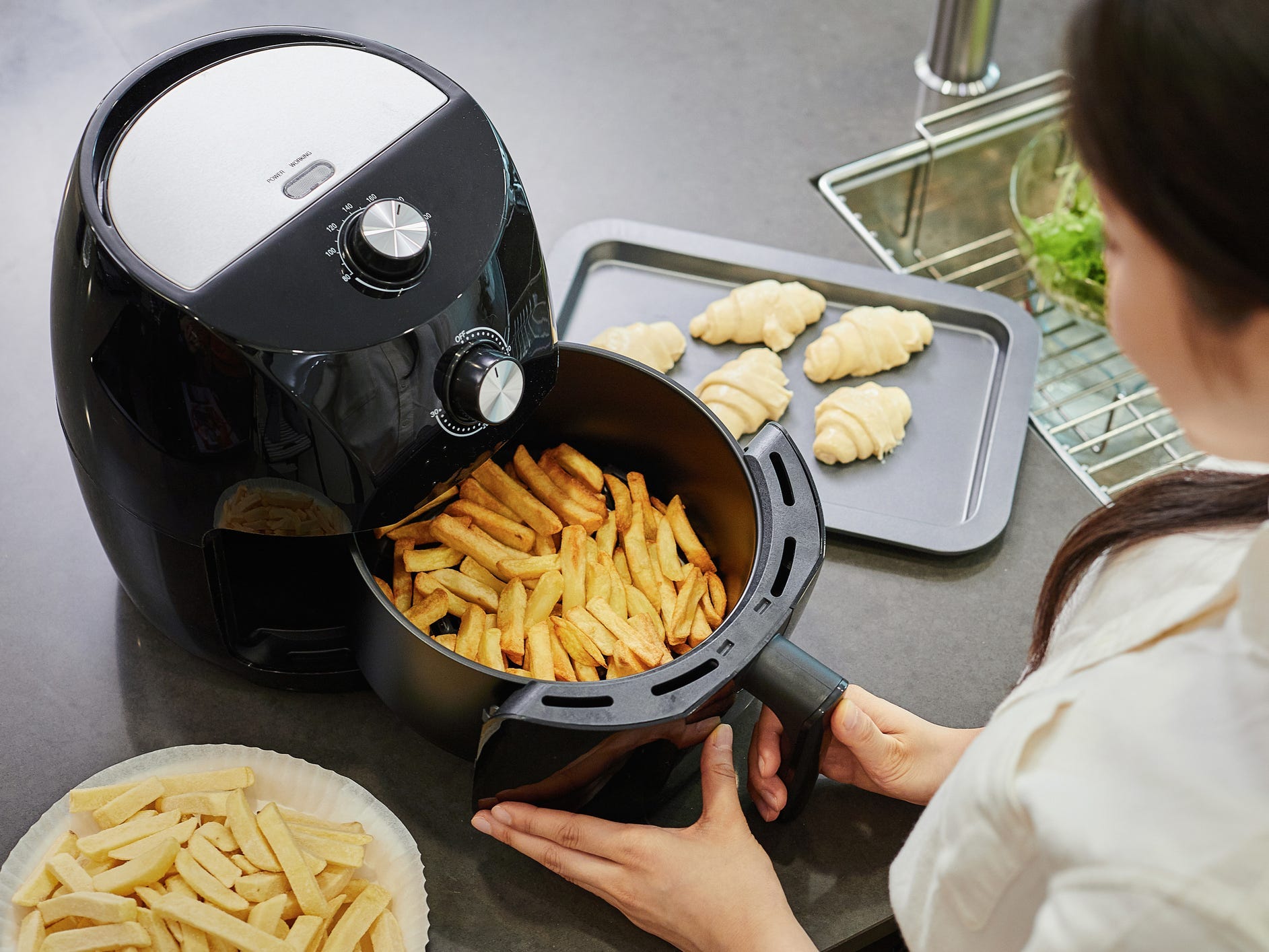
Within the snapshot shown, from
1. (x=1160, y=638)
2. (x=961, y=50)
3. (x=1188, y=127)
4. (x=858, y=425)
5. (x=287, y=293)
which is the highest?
(x=1188, y=127)

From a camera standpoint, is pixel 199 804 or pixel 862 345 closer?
pixel 199 804

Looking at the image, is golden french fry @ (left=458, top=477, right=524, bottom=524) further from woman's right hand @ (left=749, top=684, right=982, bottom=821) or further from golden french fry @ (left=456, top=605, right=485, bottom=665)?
woman's right hand @ (left=749, top=684, right=982, bottom=821)

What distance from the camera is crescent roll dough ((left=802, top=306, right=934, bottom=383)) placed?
1.57m

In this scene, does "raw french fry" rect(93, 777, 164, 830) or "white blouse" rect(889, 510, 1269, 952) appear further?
"raw french fry" rect(93, 777, 164, 830)

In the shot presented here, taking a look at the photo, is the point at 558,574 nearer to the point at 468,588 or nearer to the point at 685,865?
the point at 468,588

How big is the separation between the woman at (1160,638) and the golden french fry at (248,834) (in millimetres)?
545

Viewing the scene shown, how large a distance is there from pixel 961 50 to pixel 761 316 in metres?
0.71

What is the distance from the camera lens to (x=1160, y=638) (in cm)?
79

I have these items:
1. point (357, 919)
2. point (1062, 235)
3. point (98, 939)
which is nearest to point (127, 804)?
point (98, 939)

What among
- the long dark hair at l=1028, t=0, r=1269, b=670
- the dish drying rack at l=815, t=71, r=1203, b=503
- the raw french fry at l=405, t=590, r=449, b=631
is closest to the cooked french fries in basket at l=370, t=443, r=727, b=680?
the raw french fry at l=405, t=590, r=449, b=631

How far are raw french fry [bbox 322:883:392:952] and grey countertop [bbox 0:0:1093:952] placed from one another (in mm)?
76

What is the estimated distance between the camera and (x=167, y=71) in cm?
102

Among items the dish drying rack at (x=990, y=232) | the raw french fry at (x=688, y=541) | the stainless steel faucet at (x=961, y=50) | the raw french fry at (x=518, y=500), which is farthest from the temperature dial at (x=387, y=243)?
the stainless steel faucet at (x=961, y=50)

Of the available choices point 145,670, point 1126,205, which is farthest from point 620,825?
point 1126,205
